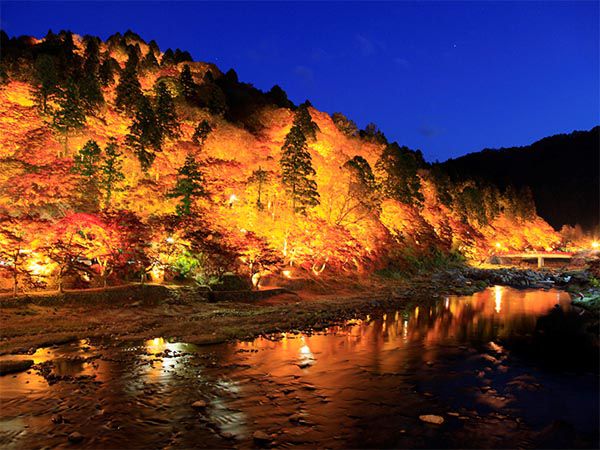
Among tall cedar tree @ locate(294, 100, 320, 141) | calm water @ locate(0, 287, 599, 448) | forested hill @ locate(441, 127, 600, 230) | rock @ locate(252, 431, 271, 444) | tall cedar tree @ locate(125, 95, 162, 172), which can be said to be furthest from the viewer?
forested hill @ locate(441, 127, 600, 230)

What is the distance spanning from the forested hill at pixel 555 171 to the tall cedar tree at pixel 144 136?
2976 inches

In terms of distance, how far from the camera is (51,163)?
922 inches

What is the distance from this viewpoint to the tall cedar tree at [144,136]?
97.8ft

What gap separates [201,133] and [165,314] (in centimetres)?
2160

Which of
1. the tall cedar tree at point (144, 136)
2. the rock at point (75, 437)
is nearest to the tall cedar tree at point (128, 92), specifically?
the tall cedar tree at point (144, 136)

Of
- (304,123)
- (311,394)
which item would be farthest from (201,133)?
(311,394)

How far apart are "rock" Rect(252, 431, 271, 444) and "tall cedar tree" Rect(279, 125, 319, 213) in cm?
2482

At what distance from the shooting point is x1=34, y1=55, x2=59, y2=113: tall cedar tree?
95.6 feet

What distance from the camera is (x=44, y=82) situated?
29141 mm

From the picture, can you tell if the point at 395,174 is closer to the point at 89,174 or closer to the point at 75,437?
the point at 89,174

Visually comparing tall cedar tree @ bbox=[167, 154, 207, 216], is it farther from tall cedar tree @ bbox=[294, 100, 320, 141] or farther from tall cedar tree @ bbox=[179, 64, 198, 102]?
tall cedar tree @ bbox=[179, 64, 198, 102]

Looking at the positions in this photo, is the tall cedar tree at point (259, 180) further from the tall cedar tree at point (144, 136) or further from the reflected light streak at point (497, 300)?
Answer: the reflected light streak at point (497, 300)

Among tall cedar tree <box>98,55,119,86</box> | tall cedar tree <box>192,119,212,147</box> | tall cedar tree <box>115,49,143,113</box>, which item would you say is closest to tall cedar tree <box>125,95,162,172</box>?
tall cedar tree <box>115,49,143,113</box>

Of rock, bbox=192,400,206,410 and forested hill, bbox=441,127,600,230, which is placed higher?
forested hill, bbox=441,127,600,230
